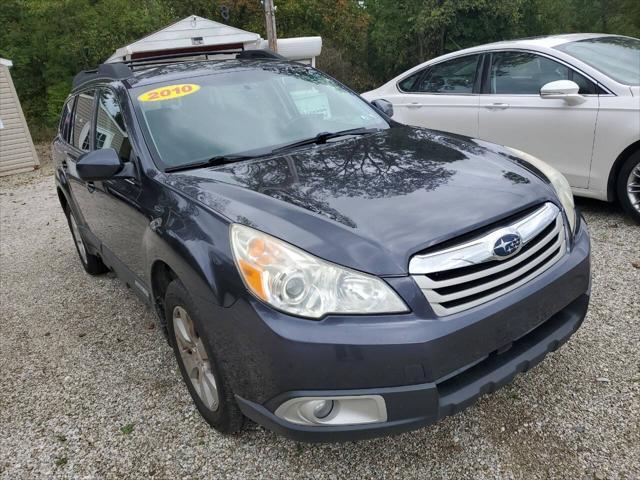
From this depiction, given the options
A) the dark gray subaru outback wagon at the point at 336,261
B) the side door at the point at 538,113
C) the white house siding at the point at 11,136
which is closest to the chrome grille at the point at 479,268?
the dark gray subaru outback wagon at the point at 336,261

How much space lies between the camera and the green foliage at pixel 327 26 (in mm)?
18062

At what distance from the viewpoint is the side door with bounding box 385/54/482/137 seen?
17.5 feet

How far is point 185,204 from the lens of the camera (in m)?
2.35

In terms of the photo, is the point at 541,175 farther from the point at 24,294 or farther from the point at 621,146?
the point at 24,294

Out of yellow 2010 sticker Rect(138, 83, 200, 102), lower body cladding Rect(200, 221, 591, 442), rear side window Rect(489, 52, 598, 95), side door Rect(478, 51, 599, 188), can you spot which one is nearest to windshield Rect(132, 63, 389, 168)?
yellow 2010 sticker Rect(138, 83, 200, 102)

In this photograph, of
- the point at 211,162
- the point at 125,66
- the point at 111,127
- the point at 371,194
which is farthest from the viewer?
the point at 125,66

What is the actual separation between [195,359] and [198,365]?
4 cm

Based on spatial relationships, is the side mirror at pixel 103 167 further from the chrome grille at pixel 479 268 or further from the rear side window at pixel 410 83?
the rear side window at pixel 410 83

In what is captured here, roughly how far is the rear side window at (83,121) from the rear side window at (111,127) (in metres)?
0.29

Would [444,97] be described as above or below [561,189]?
below

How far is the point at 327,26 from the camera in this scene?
74.2 ft

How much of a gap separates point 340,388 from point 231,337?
461 mm

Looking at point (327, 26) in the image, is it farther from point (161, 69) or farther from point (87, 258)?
point (161, 69)

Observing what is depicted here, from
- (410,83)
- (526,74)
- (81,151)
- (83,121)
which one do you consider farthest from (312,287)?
(410,83)
